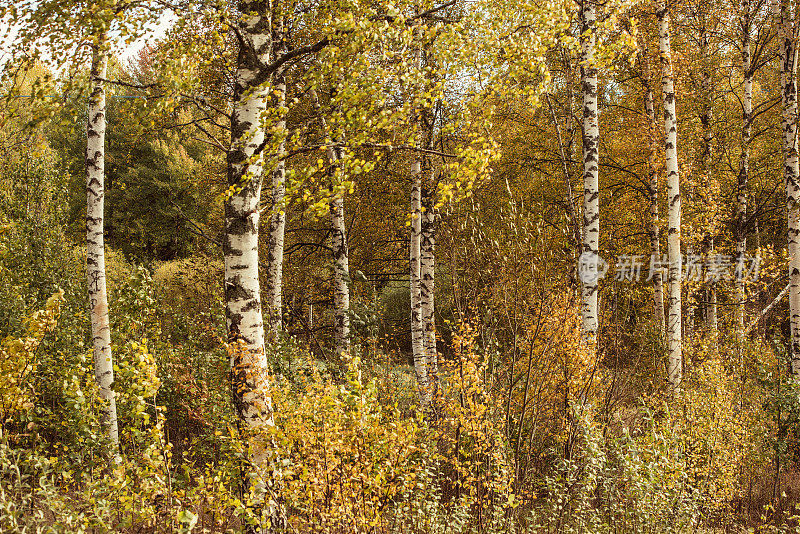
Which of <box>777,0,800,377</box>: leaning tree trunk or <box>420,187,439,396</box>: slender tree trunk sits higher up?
<box>777,0,800,377</box>: leaning tree trunk

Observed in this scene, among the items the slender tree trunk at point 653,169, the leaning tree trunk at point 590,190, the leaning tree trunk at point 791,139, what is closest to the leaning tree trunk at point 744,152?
the slender tree trunk at point 653,169

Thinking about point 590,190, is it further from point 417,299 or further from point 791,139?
point 417,299

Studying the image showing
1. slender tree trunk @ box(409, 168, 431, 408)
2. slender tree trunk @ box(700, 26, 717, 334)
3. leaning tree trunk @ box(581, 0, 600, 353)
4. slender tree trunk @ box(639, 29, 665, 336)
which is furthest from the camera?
slender tree trunk @ box(700, 26, 717, 334)

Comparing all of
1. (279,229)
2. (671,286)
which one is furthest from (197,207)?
(671,286)

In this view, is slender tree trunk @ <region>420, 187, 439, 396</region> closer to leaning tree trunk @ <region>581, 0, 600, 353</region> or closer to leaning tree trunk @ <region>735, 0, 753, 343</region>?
leaning tree trunk @ <region>581, 0, 600, 353</region>

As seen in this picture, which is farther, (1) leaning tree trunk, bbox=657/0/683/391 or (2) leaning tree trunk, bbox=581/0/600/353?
(1) leaning tree trunk, bbox=657/0/683/391

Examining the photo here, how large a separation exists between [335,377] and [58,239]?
253 inches

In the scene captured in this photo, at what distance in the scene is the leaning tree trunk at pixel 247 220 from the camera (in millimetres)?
4082

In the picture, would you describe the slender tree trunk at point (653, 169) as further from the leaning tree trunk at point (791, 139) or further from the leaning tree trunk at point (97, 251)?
the leaning tree trunk at point (97, 251)

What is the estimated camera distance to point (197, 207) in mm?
24797

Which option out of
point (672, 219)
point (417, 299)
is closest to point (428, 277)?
point (417, 299)

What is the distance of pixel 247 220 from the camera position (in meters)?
4.19

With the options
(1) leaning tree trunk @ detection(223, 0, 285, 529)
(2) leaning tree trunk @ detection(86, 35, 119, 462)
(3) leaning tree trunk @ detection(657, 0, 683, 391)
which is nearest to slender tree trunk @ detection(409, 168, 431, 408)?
(3) leaning tree trunk @ detection(657, 0, 683, 391)

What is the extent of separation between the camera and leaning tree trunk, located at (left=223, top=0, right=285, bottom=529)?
408cm
